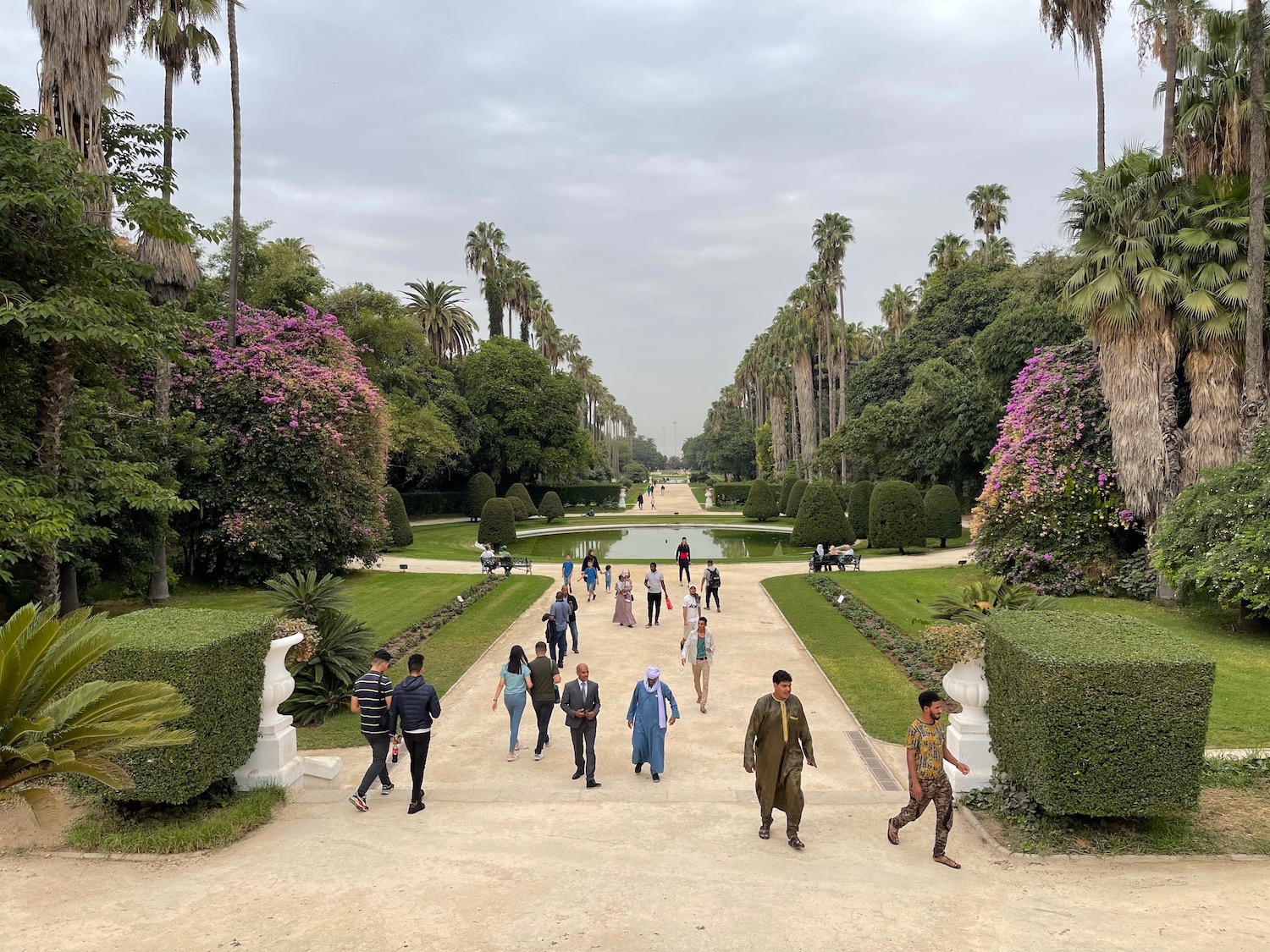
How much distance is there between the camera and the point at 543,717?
32.1 ft

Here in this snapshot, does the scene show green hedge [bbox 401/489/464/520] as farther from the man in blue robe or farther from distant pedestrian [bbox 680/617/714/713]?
the man in blue robe

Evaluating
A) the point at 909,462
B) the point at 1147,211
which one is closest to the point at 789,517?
the point at 909,462

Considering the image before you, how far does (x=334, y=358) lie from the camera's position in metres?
24.3

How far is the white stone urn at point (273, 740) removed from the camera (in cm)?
823

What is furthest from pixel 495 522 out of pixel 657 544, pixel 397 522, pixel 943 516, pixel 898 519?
pixel 943 516

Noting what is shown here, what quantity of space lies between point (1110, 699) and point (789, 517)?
1852 inches

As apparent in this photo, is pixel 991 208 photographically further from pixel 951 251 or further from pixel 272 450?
pixel 272 450

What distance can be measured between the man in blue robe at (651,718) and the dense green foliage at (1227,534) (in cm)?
1143

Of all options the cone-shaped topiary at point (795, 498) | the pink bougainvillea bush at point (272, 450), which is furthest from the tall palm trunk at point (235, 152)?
the cone-shaped topiary at point (795, 498)

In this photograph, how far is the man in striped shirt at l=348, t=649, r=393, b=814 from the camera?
26.1 ft

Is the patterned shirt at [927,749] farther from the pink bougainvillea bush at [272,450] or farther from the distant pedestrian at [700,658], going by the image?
the pink bougainvillea bush at [272,450]

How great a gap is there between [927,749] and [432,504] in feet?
173

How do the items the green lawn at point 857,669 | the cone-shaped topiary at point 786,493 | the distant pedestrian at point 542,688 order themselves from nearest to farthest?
the distant pedestrian at point 542,688, the green lawn at point 857,669, the cone-shaped topiary at point 786,493

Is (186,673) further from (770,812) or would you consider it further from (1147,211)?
(1147,211)
